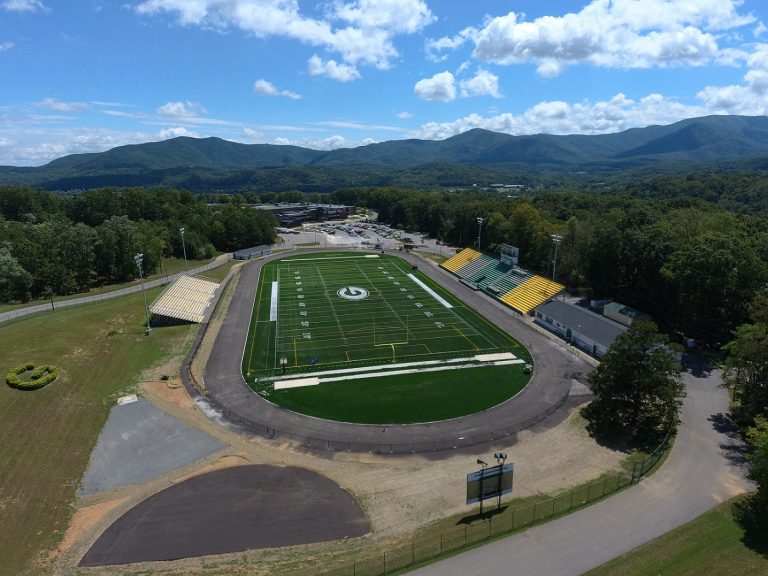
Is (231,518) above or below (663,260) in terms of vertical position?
below

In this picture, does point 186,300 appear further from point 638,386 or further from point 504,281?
point 638,386

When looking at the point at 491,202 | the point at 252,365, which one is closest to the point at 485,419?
the point at 252,365

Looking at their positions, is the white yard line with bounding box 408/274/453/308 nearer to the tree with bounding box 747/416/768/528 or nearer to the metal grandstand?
the metal grandstand

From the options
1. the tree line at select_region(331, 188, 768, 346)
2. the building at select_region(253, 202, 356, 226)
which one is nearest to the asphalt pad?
the tree line at select_region(331, 188, 768, 346)

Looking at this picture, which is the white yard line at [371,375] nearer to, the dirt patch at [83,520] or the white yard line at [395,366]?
the white yard line at [395,366]

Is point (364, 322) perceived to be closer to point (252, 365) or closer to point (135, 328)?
point (252, 365)

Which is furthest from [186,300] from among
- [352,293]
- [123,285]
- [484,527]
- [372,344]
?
[484,527]

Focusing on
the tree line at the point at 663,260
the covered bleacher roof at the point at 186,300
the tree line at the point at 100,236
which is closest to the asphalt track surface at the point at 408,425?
the covered bleacher roof at the point at 186,300

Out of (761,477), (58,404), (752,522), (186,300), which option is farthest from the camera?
(186,300)
